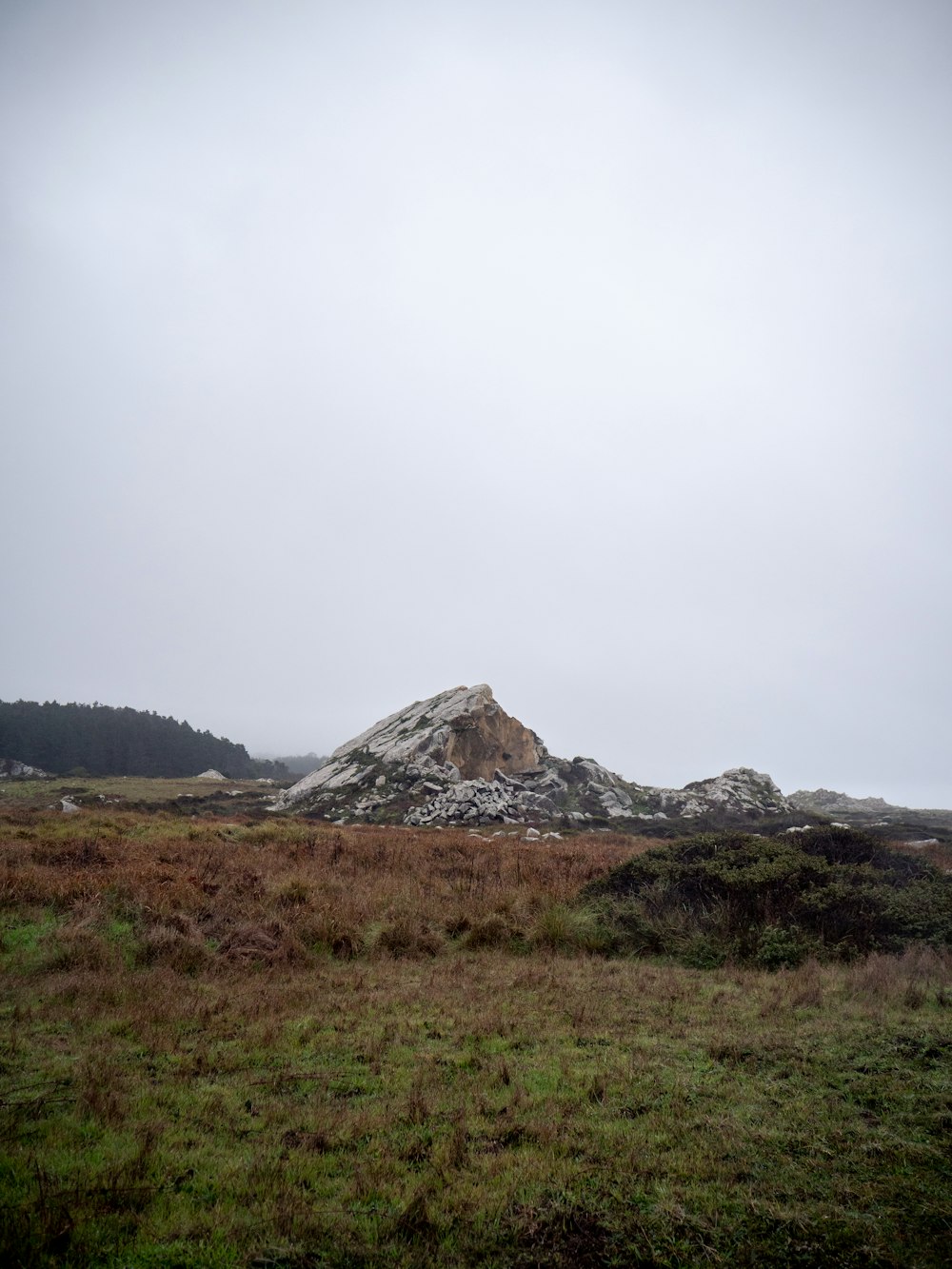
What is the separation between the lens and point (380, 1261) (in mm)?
3848

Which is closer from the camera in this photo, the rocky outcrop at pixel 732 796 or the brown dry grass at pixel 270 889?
the brown dry grass at pixel 270 889

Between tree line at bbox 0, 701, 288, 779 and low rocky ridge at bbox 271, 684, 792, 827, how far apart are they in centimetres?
3437

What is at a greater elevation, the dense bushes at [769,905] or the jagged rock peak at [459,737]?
the jagged rock peak at [459,737]

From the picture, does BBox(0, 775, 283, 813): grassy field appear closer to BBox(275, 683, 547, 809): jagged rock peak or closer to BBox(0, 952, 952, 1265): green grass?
BBox(275, 683, 547, 809): jagged rock peak

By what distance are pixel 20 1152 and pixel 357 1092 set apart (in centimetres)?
276

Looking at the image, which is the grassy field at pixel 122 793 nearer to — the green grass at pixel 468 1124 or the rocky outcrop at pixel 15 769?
the rocky outcrop at pixel 15 769

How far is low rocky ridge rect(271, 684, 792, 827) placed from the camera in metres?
39.7

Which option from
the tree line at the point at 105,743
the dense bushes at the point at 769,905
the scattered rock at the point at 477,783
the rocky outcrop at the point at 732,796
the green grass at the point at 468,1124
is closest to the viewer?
the green grass at the point at 468,1124

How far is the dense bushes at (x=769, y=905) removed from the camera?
37.2ft

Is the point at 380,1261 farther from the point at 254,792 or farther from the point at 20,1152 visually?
the point at 254,792

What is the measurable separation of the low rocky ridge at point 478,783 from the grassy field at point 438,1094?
2610cm

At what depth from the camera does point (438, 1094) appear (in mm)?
6133

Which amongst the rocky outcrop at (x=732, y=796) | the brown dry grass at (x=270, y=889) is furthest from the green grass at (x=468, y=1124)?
the rocky outcrop at (x=732, y=796)

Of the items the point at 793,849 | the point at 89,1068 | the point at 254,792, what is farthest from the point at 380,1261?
the point at 254,792
